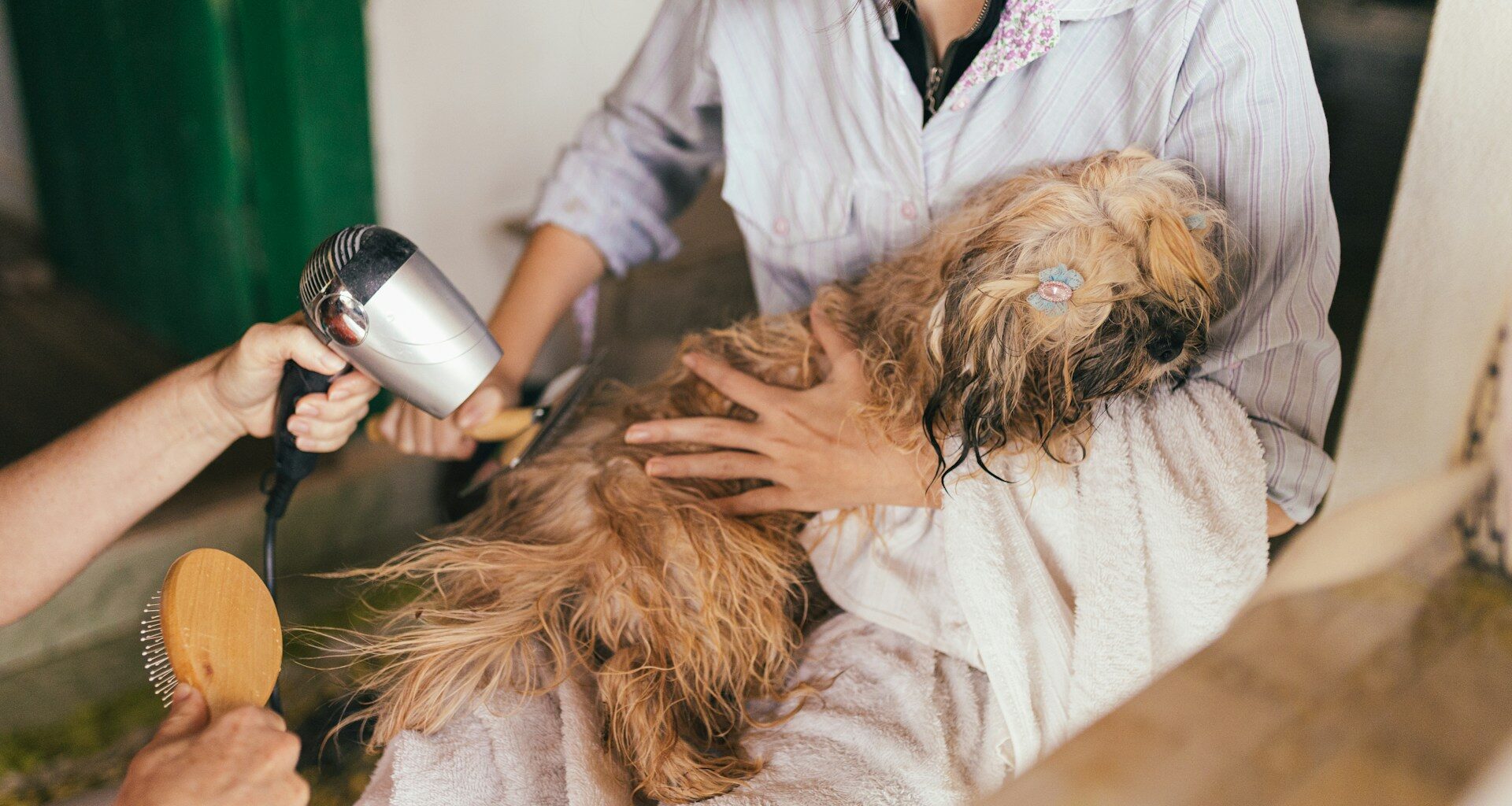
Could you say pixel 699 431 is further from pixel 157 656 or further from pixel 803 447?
pixel 157 656

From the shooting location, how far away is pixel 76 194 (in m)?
2.19

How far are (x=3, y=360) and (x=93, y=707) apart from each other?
1147mm

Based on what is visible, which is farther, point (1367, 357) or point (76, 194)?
point (76, 194)

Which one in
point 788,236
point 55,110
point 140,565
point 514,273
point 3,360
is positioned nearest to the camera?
point 788,236

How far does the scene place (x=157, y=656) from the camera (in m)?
0.67

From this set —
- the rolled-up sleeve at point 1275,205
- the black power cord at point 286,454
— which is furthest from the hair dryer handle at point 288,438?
the rolled-up sleeve at point 1275,205

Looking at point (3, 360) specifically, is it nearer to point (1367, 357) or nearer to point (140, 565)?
point (140, 565)

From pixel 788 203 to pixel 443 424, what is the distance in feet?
1.46

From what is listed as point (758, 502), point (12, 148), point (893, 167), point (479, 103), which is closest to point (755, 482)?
point (758, 502)

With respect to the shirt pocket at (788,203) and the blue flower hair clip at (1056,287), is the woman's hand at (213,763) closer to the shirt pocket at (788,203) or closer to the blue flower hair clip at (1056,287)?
the blue flower hair clip at (1056,287)

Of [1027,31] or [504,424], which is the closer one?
[1027,31]

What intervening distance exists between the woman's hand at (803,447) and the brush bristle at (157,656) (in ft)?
1.35

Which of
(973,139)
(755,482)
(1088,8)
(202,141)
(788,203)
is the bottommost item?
(755,482)

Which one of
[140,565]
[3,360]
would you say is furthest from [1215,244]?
[3,360]
